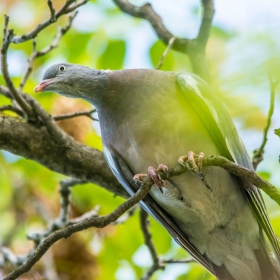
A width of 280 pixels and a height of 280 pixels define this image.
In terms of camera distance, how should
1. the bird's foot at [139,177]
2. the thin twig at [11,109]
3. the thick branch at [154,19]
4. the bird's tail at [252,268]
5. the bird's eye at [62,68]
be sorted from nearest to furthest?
the bird's foot at [139,177] < the bird's tail at [252,268] < the thin twig at [11,109] < the bird's eye at [62,68] < the thick branch at [154,19]

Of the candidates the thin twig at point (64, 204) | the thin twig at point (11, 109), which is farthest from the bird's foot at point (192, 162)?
the thin twig at point (11, 109)

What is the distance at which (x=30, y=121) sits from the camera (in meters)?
4.27

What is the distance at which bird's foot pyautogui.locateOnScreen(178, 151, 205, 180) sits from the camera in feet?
10.8

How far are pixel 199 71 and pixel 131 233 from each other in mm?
1886

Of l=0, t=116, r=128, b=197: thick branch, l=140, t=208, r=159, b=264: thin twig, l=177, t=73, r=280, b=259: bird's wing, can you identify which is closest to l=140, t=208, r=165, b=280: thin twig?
l=140, t=208, r=159, b=264: thin twig

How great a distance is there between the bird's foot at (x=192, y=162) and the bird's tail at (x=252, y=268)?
851 mm

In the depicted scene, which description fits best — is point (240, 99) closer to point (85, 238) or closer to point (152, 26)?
point (152, 26)

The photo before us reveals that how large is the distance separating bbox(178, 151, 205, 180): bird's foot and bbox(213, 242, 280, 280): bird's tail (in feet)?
2.79

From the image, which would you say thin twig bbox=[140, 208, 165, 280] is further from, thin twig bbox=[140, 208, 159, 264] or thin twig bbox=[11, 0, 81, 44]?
thin twig bbox=[11, 0, 81, 44]

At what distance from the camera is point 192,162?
11.1 feet

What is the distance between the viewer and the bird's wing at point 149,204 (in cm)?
398

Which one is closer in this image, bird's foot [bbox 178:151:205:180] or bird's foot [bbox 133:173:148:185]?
bird's foot [bbox 178:151:205:180]

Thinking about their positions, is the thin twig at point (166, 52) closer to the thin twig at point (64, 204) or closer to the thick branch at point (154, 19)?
the thick branch at point (154, 19)

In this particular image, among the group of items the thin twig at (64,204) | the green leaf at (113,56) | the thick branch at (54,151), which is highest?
the green leaf at (113,56)
